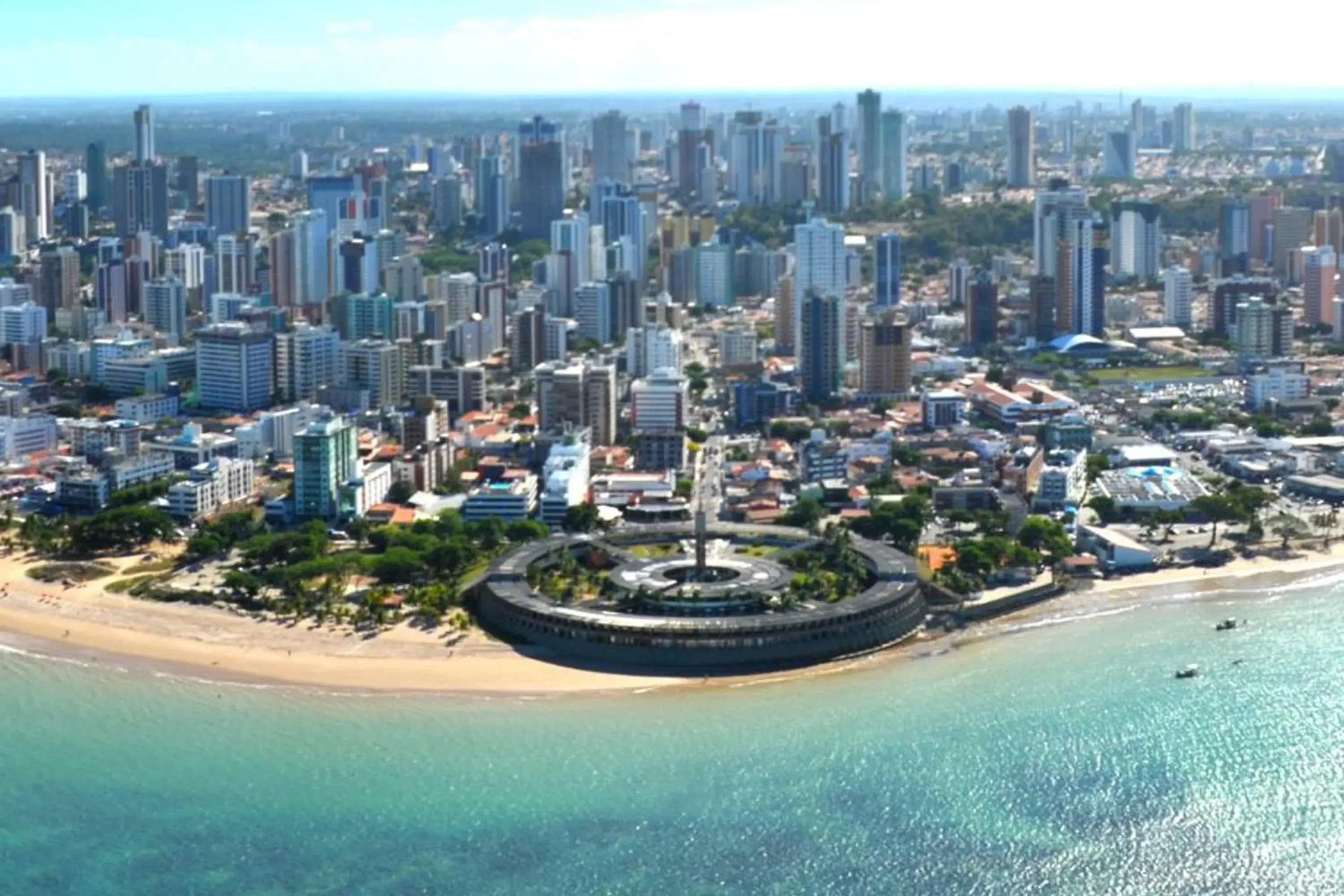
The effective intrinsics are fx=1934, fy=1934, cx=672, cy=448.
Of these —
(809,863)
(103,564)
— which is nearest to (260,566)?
(103,564)

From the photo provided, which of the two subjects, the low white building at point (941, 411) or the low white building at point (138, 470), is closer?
the low white building at point (138, 470)

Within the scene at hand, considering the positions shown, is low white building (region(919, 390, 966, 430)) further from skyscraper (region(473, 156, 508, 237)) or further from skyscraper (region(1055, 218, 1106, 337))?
skyscraper (region(473, 156, 508, 237))

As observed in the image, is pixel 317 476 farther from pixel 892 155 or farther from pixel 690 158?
pixel 892 155

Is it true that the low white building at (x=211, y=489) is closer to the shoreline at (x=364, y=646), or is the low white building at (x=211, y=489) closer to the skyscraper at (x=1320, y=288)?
the shoreline at (x=364, y=646)

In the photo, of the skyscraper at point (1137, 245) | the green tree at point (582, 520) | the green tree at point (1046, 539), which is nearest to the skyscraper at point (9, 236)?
the skyscraper at point (1137, 245)

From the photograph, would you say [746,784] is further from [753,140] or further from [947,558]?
[753,140]

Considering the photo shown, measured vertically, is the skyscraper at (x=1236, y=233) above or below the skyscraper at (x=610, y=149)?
below
